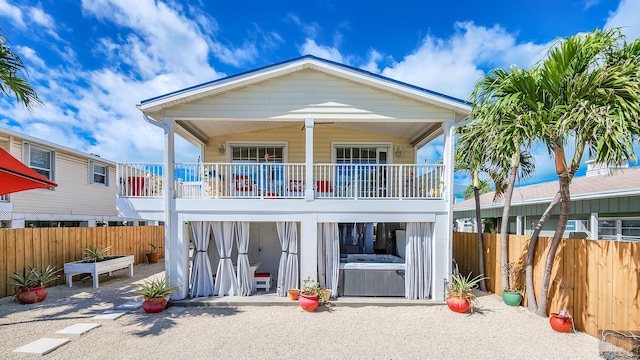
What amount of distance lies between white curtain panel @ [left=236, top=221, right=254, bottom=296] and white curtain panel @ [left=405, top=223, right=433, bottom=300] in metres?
4.07

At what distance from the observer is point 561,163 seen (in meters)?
5.36

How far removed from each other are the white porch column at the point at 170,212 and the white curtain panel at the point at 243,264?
4.59 ft

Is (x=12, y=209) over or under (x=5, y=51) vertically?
under

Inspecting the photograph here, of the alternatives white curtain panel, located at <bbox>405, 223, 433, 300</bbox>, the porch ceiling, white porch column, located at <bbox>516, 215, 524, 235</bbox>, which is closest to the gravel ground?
white curtain panel, located at <bbox>405, 223, 433, 300</bbox>

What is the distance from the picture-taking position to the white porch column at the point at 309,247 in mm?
7340

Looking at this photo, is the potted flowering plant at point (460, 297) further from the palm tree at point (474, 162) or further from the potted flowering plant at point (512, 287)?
the palm tree at point (474, 162)

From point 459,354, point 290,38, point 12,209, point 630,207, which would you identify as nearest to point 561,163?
point 459,354

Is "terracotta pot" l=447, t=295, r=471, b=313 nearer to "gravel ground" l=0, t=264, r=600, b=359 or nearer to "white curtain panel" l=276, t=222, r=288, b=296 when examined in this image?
"gravel ground" l=0, t=264, r=600, b=359

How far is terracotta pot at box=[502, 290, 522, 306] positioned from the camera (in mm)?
6915

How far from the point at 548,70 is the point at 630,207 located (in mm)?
5988

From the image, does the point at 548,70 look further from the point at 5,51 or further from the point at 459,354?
the point at 5,51

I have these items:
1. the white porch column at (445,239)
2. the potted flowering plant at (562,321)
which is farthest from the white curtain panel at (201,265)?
the potted flowering plant at (562,321)

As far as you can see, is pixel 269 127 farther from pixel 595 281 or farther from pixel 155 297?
pixel 595 281

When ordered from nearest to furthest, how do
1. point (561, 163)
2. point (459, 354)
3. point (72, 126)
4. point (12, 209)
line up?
1. point (459, 354)
2. point (561, 163)
3. point (12, 209)
4. point (72, 126)
